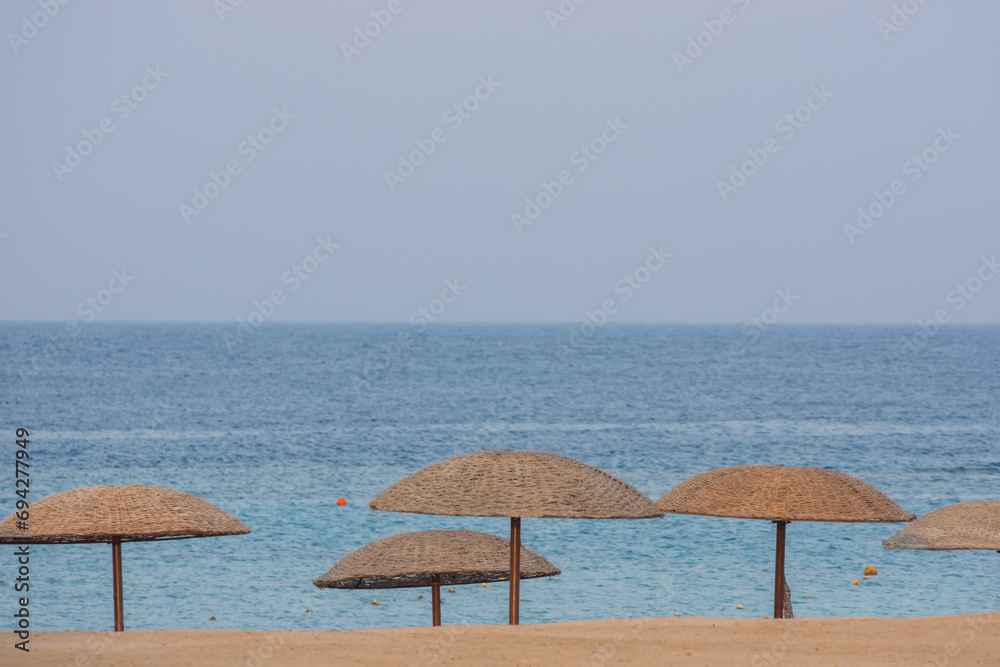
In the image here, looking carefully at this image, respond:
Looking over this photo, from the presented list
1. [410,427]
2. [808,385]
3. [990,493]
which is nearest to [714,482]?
[990,493]

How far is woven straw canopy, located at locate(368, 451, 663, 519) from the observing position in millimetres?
9438

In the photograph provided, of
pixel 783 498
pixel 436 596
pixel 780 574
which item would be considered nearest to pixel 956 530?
pixel 783 498

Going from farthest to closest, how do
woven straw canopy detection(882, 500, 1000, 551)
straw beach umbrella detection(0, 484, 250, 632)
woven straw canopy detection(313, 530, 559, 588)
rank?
woven straw canopy detection(313, 530, 559, 588) → woven straw canopy detection(882, 500, 1000, 551) → straw beach umbrella detection(0, 484, 250, 632)

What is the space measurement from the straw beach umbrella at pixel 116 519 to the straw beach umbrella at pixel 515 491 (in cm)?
182

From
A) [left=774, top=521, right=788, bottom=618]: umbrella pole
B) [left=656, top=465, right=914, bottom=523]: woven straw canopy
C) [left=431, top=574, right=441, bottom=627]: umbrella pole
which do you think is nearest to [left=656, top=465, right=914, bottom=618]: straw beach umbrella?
[left=656, top=465, right=914, bottom=523]: woven straw canopy

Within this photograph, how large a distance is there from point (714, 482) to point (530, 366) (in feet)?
296

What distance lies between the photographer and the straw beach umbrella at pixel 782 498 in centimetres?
1019

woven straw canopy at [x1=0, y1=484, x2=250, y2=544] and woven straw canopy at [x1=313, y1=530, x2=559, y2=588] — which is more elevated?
woven straw canopy at [x1=0, y1=484, x2=250, y2=544]

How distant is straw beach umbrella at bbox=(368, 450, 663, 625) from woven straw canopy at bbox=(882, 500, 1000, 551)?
8.25ft

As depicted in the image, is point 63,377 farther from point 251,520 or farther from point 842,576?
point 842,576

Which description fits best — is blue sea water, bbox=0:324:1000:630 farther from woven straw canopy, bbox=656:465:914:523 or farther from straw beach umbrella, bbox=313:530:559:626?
woven straw canopy, bbox=656:465:914:523

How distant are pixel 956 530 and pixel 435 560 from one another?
5.16m

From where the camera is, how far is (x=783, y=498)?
33.9 ft

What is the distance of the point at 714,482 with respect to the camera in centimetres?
1077
